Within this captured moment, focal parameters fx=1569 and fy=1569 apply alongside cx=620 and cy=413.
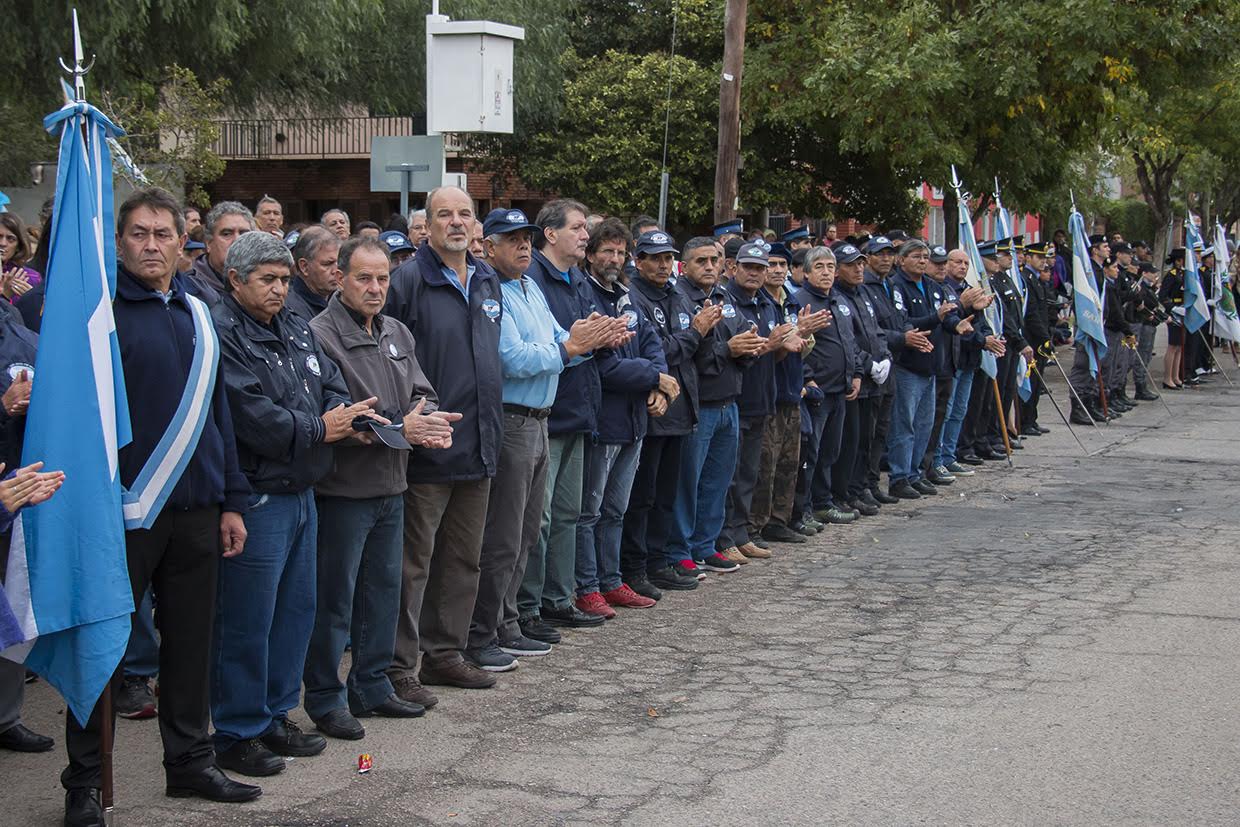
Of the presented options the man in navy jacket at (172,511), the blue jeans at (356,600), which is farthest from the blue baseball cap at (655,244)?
the man in navy jacket at (172,511)

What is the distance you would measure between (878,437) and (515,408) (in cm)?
593

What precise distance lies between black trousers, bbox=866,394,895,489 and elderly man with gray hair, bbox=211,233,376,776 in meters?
7.28

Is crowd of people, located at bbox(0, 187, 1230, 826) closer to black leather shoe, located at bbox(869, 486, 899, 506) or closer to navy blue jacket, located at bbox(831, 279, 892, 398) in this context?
navy blue jacket, located at bbox(831, 279, 892, 398)

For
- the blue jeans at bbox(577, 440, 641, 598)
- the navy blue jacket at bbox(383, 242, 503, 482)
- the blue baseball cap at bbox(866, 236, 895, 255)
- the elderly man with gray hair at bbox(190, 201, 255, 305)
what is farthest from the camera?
the blue baseball cap at bbox(866, 236, 895, 255)

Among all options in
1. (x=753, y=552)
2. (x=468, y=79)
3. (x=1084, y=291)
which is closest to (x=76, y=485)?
(x=753, y=552)

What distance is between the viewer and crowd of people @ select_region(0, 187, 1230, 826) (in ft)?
17.9

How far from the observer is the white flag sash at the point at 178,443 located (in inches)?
205

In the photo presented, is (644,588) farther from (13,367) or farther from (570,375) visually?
(13,367)

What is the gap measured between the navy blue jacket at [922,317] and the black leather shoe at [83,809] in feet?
29.4

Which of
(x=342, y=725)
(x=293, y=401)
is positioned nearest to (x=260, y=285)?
(x=293, y=401)

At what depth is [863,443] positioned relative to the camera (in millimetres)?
12461

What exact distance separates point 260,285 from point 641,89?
21.5 m

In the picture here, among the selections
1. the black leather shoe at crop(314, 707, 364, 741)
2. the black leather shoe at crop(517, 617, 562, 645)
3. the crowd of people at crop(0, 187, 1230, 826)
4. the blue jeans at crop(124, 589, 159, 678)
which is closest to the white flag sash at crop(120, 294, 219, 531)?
the crowd of people at crop(0, 187, 1230, 826)

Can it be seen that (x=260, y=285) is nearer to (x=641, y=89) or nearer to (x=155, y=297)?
(x=155, y=297)
